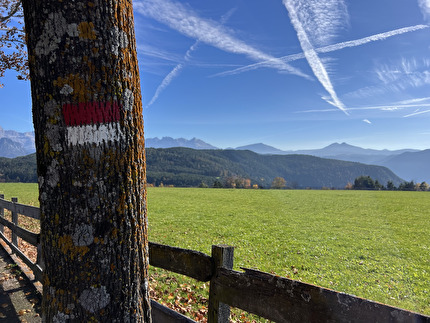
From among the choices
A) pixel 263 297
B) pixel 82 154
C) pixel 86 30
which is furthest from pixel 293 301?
pixel 86 30

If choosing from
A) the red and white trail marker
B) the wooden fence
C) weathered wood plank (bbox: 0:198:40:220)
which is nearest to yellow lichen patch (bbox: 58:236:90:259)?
the red and white trail marker

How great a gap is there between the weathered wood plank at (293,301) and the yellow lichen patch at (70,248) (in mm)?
1323

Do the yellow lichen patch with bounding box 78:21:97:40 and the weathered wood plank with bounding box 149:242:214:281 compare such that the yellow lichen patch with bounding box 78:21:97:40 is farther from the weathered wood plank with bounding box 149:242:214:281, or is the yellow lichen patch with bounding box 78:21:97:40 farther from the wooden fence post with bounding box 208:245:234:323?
the weathered wood plank with bounding box 149:242:214:281

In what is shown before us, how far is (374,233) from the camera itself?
1728 centimetres

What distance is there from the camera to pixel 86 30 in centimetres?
172

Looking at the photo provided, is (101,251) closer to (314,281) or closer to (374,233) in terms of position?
(314,281)

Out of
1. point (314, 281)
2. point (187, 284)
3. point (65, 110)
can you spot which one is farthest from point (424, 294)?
point (65, 110)

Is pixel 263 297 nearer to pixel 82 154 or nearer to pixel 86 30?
pixel 82 154

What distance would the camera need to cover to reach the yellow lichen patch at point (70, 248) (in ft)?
5.69

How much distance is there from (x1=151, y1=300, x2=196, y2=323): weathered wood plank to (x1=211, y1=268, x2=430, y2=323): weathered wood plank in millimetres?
716

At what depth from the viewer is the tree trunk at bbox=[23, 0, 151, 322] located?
67.3 inches

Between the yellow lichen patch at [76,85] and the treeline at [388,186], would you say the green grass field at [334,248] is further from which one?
the treeline at [388,186]

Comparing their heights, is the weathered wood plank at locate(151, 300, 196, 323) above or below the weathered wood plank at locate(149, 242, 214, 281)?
below

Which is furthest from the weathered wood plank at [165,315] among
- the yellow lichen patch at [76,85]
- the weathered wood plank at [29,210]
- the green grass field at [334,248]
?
the green grass field at [334,248]
